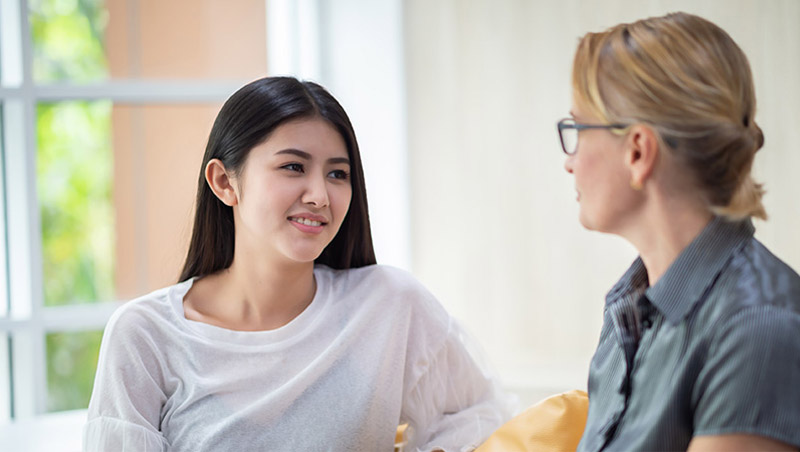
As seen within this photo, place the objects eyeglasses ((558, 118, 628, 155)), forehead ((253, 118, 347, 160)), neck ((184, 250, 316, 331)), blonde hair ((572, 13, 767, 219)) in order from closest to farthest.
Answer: blonde hair ((572, 13, 767, 219))
eyeglasses ((558, 118, 628, 155))
forehead ((253, 118, 347, 160))
neck ((184, 250, 316, 331))

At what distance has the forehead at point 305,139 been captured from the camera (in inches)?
68.6

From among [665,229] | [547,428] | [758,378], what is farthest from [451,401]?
[758,378]

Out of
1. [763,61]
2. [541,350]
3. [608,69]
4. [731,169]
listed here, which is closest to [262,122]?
[608,69]

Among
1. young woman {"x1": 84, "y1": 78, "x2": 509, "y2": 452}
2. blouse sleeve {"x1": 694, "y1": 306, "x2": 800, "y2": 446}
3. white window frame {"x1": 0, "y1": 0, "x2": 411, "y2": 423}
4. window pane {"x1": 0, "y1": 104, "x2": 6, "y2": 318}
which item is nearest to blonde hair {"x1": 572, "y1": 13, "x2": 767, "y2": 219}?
blouse sleeve {"x1": 694, "y1": 306, "x2": 800, "y2": 446}

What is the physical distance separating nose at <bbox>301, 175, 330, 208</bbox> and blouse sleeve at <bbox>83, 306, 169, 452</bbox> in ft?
1.53

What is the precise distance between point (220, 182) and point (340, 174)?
0.93 ft

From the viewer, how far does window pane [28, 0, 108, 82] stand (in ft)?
9.05

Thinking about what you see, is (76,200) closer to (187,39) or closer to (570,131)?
(187,39)

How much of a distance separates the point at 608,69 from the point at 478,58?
5.30 feet

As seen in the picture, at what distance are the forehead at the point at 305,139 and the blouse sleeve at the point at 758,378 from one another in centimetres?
99

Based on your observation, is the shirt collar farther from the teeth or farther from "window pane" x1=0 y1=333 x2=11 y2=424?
"window pane" x1=0 y1=333 x2=11 y2=424

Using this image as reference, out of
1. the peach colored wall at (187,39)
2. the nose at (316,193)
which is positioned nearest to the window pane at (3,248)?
the peach colored wall at (187,39)

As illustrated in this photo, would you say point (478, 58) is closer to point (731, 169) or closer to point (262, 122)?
point (262, 122)

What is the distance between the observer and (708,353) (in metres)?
1.09
